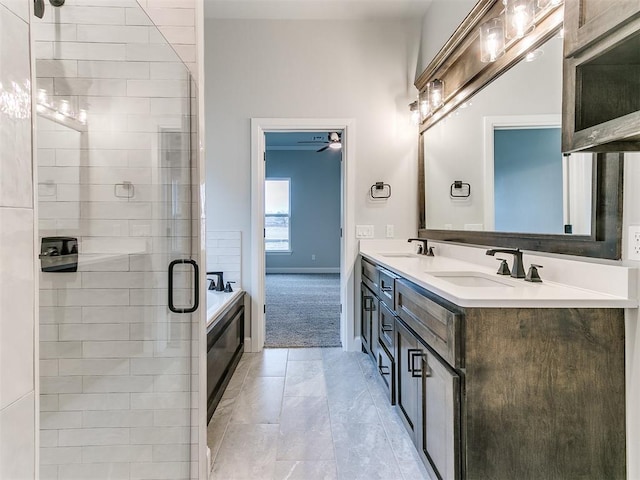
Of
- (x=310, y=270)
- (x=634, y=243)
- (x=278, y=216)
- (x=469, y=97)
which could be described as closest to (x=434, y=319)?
(x=634, y=243)

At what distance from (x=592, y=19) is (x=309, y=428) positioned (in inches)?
84.1

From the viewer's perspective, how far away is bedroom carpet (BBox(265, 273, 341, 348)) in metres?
3.58

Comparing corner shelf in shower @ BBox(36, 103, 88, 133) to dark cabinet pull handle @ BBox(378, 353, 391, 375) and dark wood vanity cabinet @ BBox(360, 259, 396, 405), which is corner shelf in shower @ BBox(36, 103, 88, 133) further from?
dark cabinet pull handle @ BBox(378, 353, 391, 375)

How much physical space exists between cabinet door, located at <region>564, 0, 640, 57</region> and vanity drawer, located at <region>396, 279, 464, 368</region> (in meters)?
0.87

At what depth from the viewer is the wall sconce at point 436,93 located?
277 cm

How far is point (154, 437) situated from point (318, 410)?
3.32ft

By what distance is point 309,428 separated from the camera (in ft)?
6.57

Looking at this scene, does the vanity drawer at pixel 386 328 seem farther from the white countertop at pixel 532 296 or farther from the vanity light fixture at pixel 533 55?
the vanity light fixture at pixel 533 55

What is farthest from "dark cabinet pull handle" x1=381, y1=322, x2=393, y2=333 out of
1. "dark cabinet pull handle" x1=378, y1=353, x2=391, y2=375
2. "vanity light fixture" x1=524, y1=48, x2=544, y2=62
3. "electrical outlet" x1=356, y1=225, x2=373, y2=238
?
"vanity light fixture" x1=524, y1=48, x2=544, y2=62

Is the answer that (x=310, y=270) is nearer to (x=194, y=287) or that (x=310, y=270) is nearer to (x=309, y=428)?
(x=309, y=428)

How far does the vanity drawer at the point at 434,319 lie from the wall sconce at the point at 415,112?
6.13ft

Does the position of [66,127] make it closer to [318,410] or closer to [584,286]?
[318,410]

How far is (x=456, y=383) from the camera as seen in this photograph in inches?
48.1

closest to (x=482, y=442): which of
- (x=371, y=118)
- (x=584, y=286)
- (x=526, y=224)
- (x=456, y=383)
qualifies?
(x=456, y=383)
